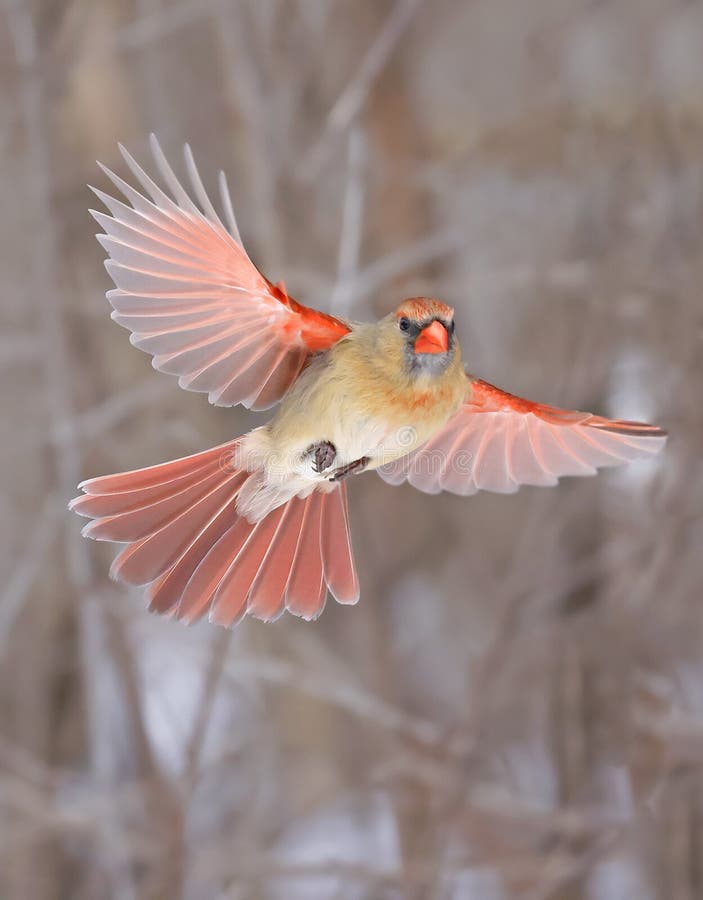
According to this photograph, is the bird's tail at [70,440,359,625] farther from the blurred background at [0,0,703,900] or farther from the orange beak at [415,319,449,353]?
the blurred background at [0,0,703,900]

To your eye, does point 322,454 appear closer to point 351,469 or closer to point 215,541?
point 351,469

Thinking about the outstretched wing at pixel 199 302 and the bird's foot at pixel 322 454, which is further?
the bird's foot at pixel 322 454

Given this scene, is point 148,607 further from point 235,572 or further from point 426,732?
point 426,732

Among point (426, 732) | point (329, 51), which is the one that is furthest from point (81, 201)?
point (426, 732)

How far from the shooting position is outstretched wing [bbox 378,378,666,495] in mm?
1299

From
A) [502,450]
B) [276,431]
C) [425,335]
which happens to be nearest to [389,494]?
[502,450]

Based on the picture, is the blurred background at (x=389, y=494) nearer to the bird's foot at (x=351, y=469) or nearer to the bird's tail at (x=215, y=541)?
the bird's tail at (x=215, y=541)

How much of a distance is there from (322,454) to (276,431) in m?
0.09

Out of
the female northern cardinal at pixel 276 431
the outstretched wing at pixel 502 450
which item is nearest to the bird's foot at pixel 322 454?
the female northern cardinal at pixel 276 431

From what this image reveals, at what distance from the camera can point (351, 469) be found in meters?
1.22

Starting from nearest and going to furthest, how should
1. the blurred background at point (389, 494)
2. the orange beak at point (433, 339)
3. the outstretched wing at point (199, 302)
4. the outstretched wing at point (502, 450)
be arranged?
the outstretched wing at point (199, 302) → the orange beak at point (433, 339) → the outstretched wing at point (502, 450) → the blurred background at point (389, 494)

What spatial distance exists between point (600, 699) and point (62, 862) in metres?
1.87

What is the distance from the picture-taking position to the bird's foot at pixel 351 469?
Answer: 1.20 m

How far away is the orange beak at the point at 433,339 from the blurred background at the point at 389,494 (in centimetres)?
85
